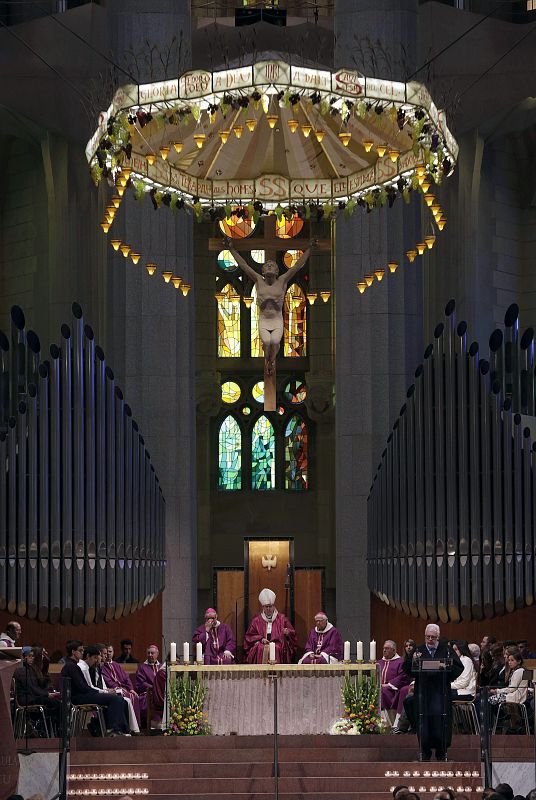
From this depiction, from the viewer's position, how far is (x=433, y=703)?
18391mm

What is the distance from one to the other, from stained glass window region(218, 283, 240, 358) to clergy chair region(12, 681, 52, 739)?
14504mm

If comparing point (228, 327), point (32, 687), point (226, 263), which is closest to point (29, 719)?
point (32, 687)

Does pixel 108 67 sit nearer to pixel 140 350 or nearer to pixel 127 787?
pixel 140 350

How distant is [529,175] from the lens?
3000 cm

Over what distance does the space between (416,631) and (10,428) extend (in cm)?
662

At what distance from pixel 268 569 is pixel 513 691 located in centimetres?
1281

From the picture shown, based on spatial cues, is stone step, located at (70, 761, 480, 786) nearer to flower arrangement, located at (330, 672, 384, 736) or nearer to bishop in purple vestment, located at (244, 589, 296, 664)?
flower arrangement, located at (330, 672, 384, 736)

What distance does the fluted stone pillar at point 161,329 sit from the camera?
86.2 ft

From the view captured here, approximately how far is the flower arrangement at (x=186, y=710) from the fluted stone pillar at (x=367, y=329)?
6920 millimetres

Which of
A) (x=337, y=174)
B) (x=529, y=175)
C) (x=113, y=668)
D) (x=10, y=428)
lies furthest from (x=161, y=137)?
(x=529, y=175)

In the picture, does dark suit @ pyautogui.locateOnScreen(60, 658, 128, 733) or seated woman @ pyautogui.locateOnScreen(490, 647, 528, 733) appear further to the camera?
dark suit @ pyautogui.locateOnScreen(60, 658, 128, 733)

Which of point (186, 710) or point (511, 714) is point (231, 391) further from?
point (511, 714)

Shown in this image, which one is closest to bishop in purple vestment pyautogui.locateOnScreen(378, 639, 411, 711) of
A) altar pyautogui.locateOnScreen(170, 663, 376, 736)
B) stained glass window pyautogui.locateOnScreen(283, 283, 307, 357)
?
altar pyautogui.locateOnScreen(170, 663, 376, 736)

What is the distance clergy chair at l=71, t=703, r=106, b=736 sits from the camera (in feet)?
64.9
